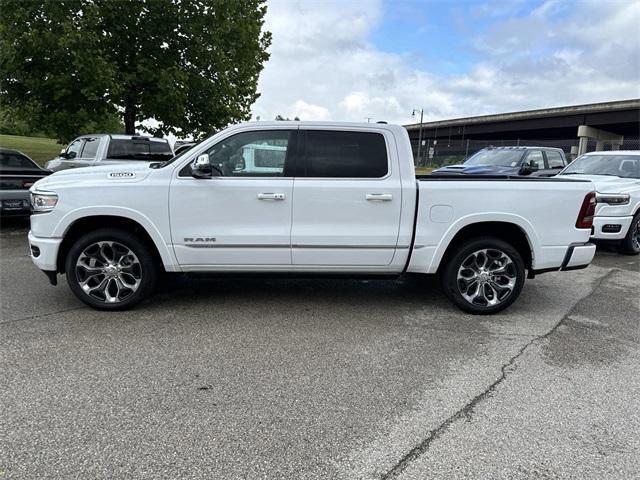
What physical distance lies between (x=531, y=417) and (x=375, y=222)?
228 centimetres

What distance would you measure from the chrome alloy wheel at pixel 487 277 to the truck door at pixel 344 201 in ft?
2.79

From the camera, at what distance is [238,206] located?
465 centimetres

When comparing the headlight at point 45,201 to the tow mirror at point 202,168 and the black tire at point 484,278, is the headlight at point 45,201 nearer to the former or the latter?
the tow mirror at point 202,168

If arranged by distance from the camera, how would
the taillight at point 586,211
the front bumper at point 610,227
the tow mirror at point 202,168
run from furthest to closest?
the front bumper at point 610,227, the taillight at point 586,211, the tow mirror at point 202,168

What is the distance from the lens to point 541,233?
4855mm

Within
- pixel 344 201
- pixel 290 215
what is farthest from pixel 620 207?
pixel 290 215

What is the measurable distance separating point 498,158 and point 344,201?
393 inches

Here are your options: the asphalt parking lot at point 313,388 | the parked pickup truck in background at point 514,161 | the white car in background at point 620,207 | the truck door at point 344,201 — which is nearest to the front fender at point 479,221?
the truck door at point 344,201

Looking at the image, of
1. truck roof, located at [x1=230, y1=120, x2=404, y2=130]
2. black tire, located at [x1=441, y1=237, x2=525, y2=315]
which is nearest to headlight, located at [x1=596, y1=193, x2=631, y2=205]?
black tire, located at [x1=441, y1=237, x2=525, y2=315]

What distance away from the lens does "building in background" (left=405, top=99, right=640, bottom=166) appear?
4078 cm

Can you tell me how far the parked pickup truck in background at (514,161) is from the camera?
12.3 meters

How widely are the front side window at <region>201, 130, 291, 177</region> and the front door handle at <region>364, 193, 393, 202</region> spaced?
90cm

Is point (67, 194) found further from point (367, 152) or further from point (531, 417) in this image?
point (531, 417)

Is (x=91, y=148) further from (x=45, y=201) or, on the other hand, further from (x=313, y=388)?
(x=313, y=388)
